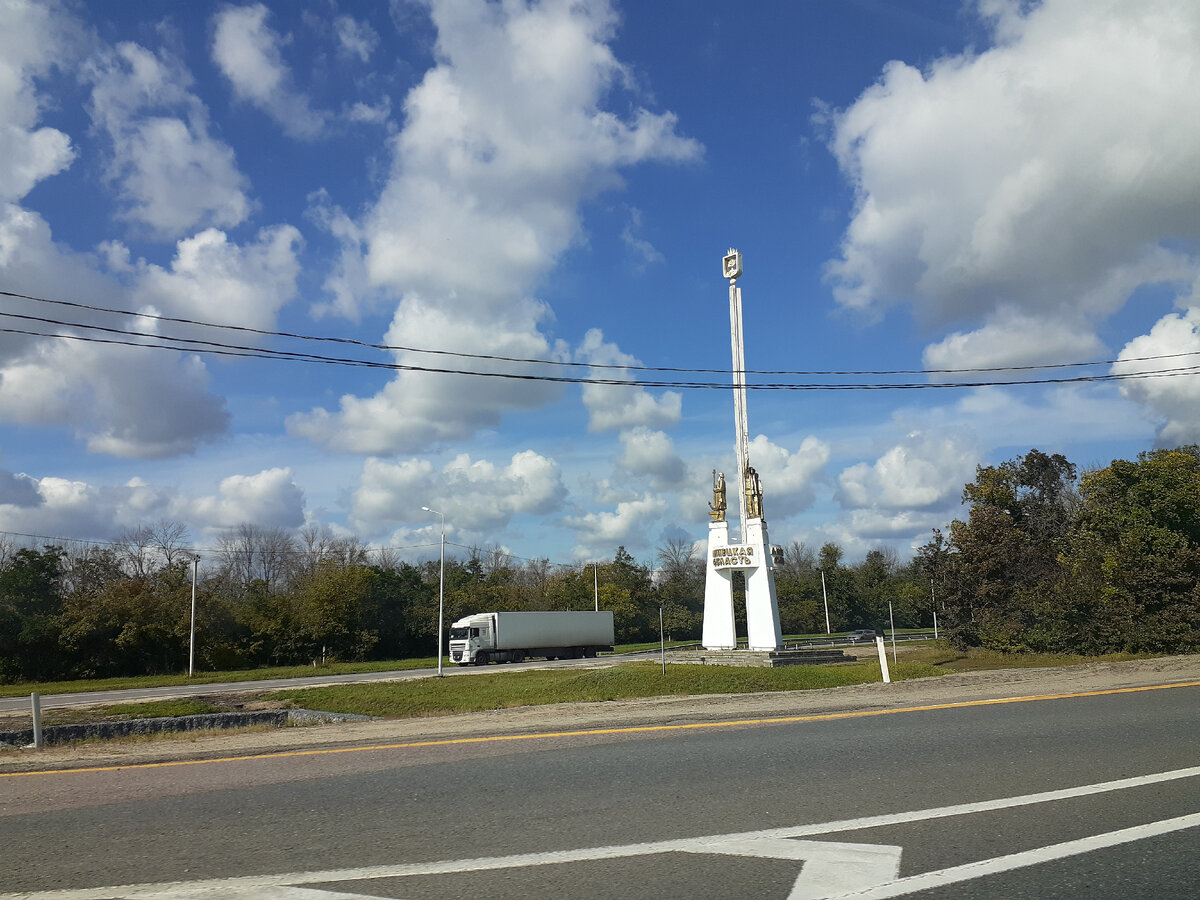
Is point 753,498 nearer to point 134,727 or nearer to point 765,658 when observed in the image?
point 765,658

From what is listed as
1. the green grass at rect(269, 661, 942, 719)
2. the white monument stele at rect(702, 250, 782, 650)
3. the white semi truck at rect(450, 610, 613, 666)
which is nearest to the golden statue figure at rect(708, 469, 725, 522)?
the white monument stele at rect(702, 250, 782, 650)

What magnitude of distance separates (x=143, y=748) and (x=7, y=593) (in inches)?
1775

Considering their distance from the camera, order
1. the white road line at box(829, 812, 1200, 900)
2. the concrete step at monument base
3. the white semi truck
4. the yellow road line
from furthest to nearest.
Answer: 1. the white semi truck
2. the concrete step at monument base
3. the yellow road line
4. the white road line at box(829, 812, 1200, 900)

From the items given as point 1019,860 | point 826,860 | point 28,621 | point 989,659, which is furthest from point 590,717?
point 28,621

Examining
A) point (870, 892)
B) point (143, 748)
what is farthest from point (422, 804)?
point (143, 748)

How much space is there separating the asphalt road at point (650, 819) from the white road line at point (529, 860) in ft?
0.07

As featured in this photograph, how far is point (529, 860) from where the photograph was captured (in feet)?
16.8

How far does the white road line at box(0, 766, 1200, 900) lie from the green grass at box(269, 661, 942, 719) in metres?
15.4

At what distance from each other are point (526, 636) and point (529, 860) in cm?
4979

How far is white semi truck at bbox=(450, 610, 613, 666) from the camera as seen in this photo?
52.2 meters

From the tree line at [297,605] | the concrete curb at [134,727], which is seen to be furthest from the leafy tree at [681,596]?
the concrete curb at [134,727]

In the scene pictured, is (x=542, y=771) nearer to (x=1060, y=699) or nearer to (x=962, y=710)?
(x=962, y=710)

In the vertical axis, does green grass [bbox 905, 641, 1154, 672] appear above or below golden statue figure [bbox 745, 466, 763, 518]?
below

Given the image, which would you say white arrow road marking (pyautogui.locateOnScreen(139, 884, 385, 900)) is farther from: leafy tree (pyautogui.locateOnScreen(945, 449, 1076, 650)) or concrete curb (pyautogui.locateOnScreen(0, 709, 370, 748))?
leafy tree (pyautogui.locateOnScreen(945, 449, 1076, 650))
